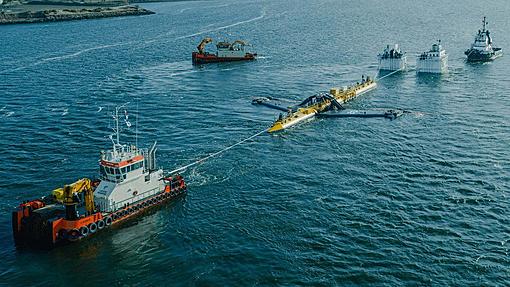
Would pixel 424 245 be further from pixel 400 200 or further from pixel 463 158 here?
pixel 463 158

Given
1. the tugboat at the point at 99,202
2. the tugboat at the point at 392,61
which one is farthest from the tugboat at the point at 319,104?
the tugboat at the point at 99,202

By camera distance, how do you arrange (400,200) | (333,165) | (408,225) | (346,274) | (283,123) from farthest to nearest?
(283,123), (333,165), (400,200), (408,225), (346,274)

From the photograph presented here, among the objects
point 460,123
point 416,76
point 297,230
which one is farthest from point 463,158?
point 416,76

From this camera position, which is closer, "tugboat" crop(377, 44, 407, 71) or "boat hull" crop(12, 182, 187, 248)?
"boat hull" crop(12, 182, 187, 248)

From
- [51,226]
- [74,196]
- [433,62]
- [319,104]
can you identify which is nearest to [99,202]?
[74,196]

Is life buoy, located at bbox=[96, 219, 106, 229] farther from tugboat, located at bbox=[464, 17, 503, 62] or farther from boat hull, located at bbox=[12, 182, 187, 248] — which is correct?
tugboat, located at bbox=[464, 17, 503, 62]

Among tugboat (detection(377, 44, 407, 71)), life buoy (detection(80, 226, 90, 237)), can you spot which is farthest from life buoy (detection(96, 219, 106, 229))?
tugboat (detection(377, 44, 407, 71))
